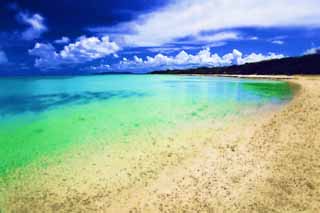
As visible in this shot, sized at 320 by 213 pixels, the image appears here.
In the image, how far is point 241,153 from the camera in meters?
9.92

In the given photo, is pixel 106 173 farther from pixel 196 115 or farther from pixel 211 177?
pixel 196 115

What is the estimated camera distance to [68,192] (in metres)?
7.55

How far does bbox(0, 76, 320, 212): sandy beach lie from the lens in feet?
21.7

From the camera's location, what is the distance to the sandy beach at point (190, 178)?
6.63 metres

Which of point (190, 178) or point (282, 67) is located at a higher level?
point (190, 178)

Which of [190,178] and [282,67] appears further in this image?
[282,67]

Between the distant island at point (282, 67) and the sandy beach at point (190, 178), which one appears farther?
the distant island at point (282, 67)

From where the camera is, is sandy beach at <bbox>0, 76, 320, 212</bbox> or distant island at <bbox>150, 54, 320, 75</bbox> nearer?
sandy beach at <bbox>0, 76, 320, 212</bbox>

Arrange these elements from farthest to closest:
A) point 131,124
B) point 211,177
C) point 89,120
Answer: point 89,120
point 131,124
point 211,177

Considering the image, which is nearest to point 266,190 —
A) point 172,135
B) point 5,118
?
point 172,135

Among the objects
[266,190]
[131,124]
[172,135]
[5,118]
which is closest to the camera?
[266,190]

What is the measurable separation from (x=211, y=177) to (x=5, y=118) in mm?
16855

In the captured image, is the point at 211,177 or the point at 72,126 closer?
the point at 211,177

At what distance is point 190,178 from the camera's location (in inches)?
318
